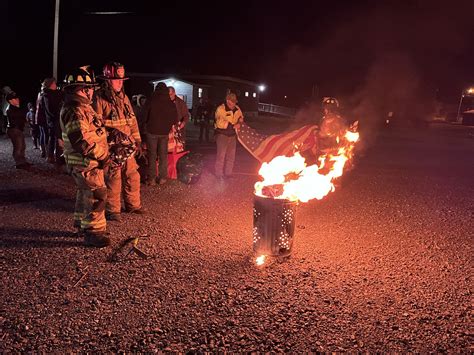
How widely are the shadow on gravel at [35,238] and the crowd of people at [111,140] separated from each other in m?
0.18

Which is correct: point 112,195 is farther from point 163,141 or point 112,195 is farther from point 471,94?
point 471,94

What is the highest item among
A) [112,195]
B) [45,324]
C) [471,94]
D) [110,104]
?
[471,94]

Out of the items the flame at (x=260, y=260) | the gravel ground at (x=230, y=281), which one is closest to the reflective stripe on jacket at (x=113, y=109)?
the gravel ground at (x=230, y=281)

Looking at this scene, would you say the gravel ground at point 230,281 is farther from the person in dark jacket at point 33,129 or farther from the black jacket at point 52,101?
the person in dark jacket at point 33,129

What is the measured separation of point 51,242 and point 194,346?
9.42 feet

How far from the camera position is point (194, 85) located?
3512 centimetres

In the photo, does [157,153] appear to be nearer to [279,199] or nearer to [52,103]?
[52,103]

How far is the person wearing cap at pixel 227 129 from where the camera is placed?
30.3 ft

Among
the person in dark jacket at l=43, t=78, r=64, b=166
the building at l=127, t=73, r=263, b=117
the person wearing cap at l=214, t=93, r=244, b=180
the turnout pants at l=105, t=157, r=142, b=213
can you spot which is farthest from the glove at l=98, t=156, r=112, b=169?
the building at l=127, t=73, r=263, b=117

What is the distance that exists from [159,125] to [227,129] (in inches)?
63.3

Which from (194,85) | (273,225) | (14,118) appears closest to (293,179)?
(273,225)

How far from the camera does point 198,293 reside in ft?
13.7

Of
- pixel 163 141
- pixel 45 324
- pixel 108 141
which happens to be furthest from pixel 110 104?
pixel 45 324

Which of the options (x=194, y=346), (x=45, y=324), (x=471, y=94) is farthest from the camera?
(x=471, y=94)
